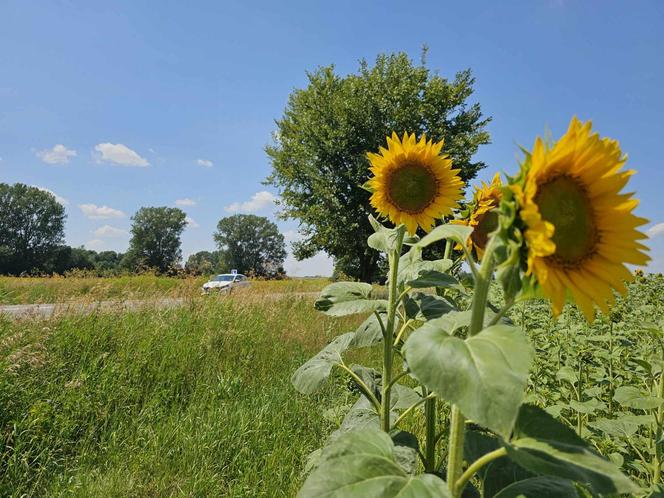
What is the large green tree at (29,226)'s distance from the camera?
5638 centimetres

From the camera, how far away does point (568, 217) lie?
0.79 meters

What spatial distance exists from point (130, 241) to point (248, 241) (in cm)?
2066

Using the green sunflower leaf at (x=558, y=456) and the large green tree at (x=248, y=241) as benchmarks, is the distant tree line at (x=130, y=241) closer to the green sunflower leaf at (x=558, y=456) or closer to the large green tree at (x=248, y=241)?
the large green tree at (x=248, y=241)

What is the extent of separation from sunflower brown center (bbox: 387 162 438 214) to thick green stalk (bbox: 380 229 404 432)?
0.37 meters

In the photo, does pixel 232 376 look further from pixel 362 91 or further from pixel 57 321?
pixel 362 91

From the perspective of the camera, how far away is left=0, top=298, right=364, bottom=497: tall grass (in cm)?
274

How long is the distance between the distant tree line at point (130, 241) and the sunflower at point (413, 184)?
3881 centimetres

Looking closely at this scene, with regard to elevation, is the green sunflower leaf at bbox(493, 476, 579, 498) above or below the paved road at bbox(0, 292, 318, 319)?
below

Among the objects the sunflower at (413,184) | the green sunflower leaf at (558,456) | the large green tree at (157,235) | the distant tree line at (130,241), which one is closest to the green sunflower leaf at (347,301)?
the sunflower at (413,184)

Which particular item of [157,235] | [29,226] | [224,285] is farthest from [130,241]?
[224,285]

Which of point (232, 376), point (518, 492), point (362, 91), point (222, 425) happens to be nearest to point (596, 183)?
point (518, 492)

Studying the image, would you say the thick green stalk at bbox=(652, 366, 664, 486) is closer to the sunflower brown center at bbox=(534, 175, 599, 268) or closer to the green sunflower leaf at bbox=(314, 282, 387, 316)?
the green sunflower leaf at bbox=(314, 282, 387, 316)

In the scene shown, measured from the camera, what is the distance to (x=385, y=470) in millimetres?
844

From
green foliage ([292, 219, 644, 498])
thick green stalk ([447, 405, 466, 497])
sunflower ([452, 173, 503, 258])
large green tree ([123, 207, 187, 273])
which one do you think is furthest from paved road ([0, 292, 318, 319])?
large green tree ([123, 207, 187, 273])
